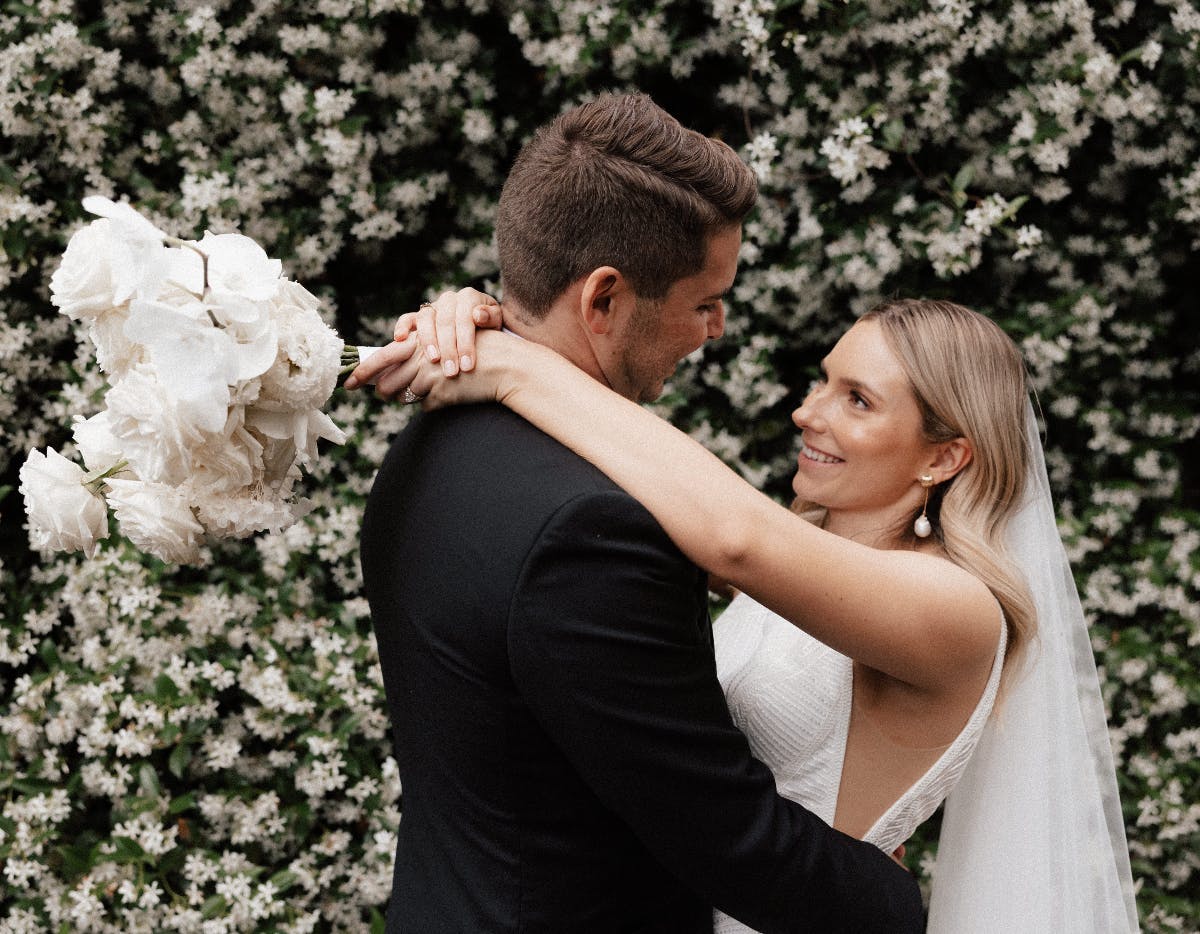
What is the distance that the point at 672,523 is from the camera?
3.96 feet

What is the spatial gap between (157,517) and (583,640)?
0.52 metres

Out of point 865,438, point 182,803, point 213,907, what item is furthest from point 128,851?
point 865,438

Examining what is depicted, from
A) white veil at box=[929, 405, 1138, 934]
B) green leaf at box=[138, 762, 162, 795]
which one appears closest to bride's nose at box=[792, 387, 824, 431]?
white veil at box=[929, 405, 1138, 934]

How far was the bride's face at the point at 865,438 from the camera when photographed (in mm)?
1916

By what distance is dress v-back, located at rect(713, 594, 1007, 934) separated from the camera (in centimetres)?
178

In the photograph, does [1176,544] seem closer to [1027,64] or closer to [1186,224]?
[1186,224]

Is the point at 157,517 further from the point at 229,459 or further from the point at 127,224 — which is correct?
the point at 127,224

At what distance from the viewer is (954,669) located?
1.63 meters

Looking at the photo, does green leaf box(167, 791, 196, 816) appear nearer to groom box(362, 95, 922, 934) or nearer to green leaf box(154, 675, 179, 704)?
green leaf box(154, 675, 179, 704)

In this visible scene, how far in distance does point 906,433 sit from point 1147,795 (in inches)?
80.8

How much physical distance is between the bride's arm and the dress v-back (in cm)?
30

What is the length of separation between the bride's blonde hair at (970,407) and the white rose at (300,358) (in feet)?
3.93

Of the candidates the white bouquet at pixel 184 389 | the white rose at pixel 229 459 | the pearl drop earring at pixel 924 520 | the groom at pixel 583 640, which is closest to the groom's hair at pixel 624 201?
the groom at pixel 583 640

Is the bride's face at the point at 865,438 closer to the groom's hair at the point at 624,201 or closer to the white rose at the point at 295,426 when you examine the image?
the groom's hair at the point at 624,201
